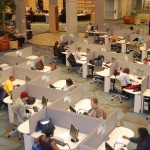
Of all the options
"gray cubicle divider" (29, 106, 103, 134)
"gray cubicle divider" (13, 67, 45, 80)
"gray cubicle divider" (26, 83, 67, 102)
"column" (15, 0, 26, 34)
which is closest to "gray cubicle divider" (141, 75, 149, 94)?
"gray cubicle divider" (26, 83, 67, 102)

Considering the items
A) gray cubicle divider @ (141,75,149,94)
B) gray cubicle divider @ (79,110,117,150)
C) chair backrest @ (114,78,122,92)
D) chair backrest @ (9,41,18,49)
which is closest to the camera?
gray cubicle divider @ (79,110,117,150)

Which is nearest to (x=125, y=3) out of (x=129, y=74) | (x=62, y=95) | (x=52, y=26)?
(x=52, y=26)

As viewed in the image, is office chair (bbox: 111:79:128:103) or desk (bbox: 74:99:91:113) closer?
desk (bbox: 74:99:91:113)

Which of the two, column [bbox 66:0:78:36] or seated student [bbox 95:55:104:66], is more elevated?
column [bbox 66:0:78:36]

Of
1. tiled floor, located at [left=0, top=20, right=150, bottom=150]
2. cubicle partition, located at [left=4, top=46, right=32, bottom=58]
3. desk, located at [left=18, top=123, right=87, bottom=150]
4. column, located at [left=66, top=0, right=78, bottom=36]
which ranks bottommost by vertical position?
tiled floor, located at [left=0, top=20, right=150, bottom=150]

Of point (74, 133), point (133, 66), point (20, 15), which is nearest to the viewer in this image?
point (74, 133)

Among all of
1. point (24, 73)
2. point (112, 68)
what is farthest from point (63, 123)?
point (112, 68)

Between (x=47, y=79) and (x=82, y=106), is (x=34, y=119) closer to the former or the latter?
(x=82, y=106)

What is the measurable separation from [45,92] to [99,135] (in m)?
2.61

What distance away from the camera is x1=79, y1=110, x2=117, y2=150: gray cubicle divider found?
5504mm

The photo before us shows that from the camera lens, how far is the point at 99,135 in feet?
19.4

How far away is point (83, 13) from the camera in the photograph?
28750 millimetres

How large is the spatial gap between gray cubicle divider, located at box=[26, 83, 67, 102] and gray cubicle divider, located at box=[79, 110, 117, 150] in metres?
1.80

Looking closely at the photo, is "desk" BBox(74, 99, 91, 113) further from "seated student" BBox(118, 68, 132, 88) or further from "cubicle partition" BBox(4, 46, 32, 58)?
"cubicle partition" BBox(4, 46, 32, 58)
